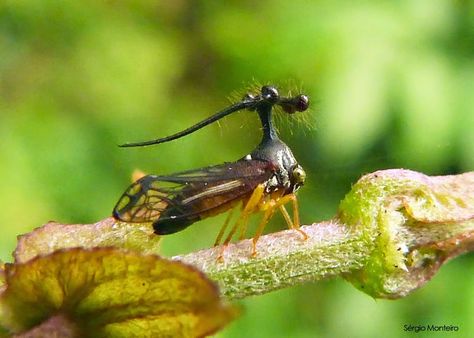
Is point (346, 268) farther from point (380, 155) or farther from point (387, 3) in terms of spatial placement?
point (387, 3)

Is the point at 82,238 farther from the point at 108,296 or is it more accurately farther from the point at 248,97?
the point at 248,97

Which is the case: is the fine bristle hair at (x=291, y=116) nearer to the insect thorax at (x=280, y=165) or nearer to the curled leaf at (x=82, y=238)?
the insect thorax at (x=280, y=165)

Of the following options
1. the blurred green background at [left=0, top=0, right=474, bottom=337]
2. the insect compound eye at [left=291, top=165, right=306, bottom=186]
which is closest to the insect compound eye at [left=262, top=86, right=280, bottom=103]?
the insect compound eye at [left=291, top=165, right=306, bottom=186]

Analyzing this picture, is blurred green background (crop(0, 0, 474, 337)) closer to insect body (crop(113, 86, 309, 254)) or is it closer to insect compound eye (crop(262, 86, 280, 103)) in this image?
insect body (crop(113, 86, 309, 254))

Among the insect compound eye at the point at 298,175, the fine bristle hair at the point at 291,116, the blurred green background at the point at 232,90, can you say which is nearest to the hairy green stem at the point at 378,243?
the fine bristle hair at the point at 291,116

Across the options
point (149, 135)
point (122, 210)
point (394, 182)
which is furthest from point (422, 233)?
point (149, 135)

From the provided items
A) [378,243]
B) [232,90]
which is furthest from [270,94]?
[232,90]
